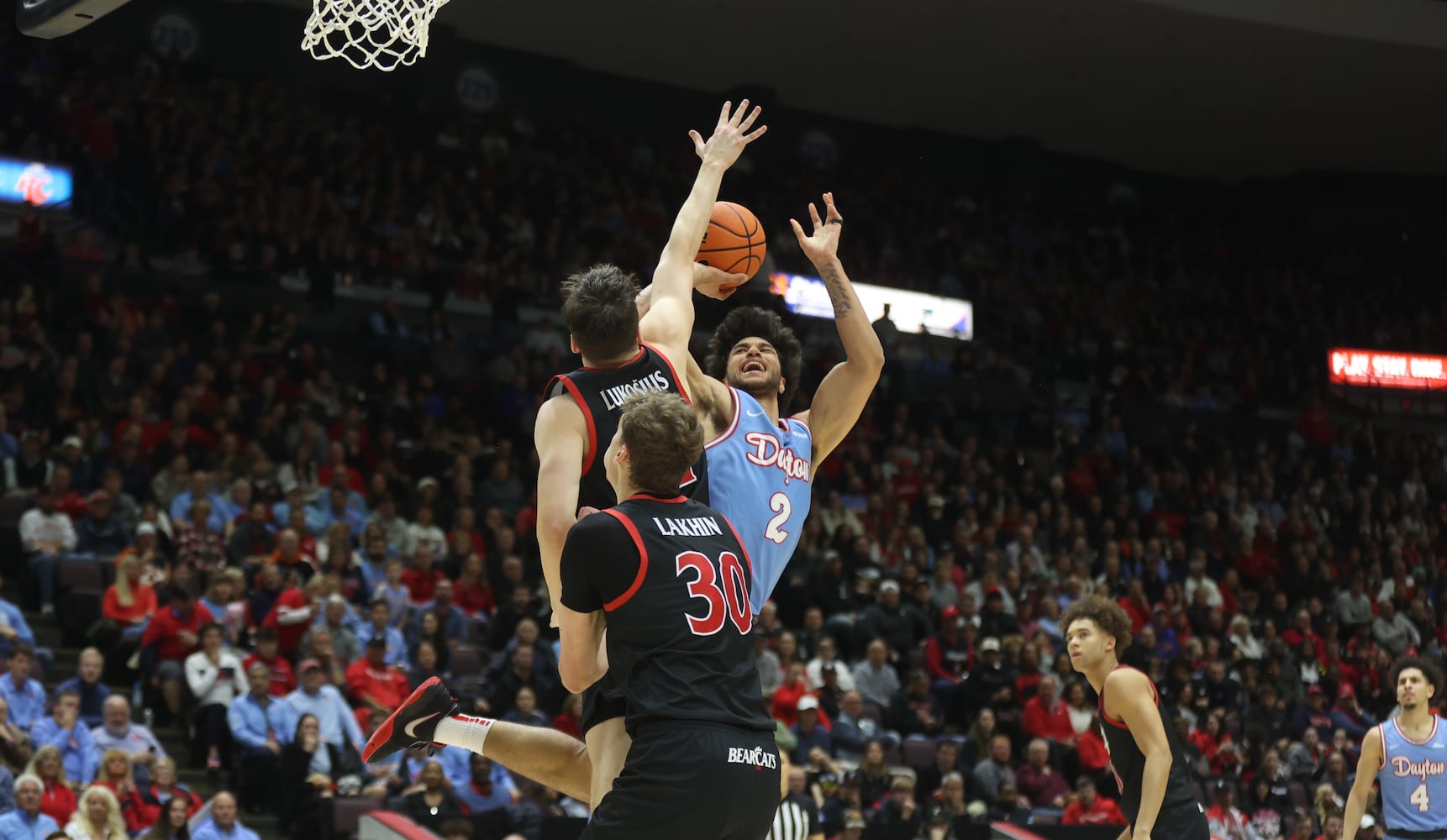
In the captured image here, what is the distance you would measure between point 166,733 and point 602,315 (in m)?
8.30

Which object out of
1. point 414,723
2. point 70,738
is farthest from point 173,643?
point 414,723

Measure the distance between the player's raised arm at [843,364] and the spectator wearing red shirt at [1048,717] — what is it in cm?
896

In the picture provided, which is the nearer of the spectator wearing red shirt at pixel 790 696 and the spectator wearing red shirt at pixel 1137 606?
the spectator wearing red shirt at pixel 790 696

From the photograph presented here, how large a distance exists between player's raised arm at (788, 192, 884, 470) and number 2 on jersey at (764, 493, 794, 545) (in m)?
0.31

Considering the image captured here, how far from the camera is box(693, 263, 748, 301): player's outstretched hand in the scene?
5848 millimetres

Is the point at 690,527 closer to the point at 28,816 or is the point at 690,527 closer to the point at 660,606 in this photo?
the point at 660,606

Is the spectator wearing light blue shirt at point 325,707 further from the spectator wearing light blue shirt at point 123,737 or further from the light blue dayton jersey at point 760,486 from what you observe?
the light blue dayton jersey at point 760,486

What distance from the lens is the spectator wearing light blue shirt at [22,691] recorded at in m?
10.8

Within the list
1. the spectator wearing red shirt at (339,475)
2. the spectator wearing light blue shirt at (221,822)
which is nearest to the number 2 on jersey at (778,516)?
the spectator wearing light blue shirt at (221,822)

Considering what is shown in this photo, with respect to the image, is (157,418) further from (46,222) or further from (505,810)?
(505,810)

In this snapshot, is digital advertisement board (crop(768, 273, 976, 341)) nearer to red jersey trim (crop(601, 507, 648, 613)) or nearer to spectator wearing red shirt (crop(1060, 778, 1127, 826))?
spectator wearing red shirt (crop(1060, 778, 1127, 826))

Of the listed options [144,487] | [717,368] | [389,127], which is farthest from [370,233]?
[717,368]

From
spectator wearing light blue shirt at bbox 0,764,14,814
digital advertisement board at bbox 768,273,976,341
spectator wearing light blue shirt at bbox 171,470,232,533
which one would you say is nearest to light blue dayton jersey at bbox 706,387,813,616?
A: spectator wearing light blue shirt at bbox 0,764,14,814

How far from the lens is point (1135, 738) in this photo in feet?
21.8
